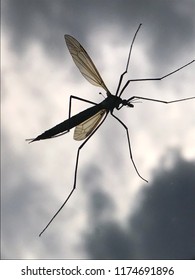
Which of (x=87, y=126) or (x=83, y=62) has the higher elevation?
(x=83, y=62)

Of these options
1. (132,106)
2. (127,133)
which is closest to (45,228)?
(127,133)

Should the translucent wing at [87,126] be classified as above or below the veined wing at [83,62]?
below

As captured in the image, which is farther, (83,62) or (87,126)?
(87,126)

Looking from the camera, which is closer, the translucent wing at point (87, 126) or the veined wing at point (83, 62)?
the veined wing at point (83, 62)
